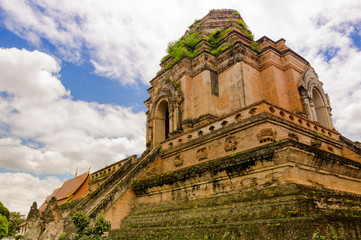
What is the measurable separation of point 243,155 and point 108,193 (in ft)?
17.6

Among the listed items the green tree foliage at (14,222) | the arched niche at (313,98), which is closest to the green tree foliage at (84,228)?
the arched niche at (313,98)

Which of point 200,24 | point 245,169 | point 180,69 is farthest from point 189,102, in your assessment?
point 245,169

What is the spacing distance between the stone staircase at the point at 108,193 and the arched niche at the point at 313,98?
8.12 meters

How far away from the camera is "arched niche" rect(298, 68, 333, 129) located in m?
14.8

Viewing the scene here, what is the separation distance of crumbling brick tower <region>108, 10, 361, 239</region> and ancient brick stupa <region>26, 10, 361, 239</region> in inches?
1.2

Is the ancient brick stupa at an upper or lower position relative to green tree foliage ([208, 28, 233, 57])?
lower

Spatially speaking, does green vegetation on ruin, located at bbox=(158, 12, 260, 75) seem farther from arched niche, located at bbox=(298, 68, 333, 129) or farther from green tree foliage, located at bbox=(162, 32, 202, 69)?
arched niche, located at bbox=(298, 68, 333, 129)

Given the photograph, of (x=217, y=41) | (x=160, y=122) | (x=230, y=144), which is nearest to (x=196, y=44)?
(x=217, y=41)

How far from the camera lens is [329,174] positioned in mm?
7711

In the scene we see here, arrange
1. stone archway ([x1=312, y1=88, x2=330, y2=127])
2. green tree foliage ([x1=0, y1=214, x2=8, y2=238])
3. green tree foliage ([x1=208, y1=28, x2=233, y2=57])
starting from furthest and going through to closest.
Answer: green tree foliage ([x1=0, y1=214, x2=8, y2=238])
stone archway ([x1=312, y1=88, x2=330, y2=127])
green tree foliage ([x1=208, y1=28, x2=233, y2=57])

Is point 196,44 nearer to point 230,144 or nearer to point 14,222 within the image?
point 230,144

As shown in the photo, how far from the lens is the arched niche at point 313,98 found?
1478 centimetres

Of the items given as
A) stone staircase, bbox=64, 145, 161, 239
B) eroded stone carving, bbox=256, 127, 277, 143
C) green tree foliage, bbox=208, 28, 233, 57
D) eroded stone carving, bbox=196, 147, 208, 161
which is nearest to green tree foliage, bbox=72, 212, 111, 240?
stone staircase, bbox=64, 145, 161, 239

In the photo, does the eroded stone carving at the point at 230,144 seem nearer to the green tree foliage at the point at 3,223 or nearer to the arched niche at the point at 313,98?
the arched niche at the point at 313,98
